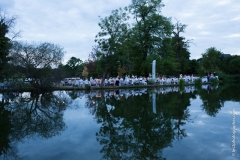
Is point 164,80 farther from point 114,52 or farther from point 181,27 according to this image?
point 181,27

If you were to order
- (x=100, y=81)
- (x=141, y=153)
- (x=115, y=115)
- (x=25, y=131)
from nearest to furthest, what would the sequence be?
(x=141, y=153)
(x=25, y=131)
(x=115, y=115)
(x=100, y=81)

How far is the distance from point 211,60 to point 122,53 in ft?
112

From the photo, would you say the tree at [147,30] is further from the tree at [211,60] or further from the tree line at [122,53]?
the tree at [211,60]

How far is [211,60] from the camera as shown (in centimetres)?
5406

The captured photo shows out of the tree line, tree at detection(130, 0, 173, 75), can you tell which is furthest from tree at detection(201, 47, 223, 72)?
tree at detection(130, 0, 173, 75)

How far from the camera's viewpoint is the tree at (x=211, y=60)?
5375 cm

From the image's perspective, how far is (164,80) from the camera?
3309 centimetres

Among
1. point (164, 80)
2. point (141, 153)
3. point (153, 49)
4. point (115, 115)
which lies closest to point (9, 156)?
point (141, 153)

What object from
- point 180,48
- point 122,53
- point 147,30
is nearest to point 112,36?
point 122,53

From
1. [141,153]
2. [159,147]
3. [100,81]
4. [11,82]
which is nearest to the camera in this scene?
[141,153]

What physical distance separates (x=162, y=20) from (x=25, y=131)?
3229cm

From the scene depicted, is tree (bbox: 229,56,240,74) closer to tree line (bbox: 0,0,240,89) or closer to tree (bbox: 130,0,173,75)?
tree line (bbox: 0,0,240,89)

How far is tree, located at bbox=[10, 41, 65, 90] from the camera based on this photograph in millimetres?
22375

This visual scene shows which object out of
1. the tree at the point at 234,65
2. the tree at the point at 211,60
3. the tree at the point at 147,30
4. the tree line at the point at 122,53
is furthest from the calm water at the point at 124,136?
the tree at the point at 234,65
